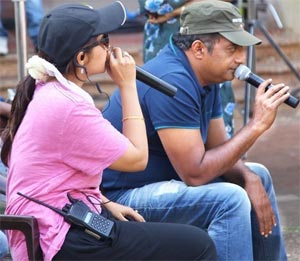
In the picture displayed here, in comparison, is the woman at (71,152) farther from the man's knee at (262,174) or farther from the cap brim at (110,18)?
the man's knee at (262,174)

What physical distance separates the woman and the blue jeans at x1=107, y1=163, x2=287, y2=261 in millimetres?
432

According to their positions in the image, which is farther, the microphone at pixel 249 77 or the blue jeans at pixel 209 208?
the microphone at pixel 249 77

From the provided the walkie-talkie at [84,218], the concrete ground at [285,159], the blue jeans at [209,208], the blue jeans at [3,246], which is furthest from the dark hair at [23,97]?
the concrete ground at [285,159]

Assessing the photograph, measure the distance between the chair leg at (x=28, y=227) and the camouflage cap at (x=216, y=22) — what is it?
4.23 ft

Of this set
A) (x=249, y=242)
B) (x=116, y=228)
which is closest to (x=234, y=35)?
(x=249, y=242)

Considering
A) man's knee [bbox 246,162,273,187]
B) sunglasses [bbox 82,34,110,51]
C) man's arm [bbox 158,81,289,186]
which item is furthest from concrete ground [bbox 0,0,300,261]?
sunglasses [bbox 82,34,110,51]

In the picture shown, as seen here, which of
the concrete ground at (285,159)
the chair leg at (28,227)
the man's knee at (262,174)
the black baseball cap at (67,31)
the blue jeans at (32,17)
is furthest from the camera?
the blue jeans at (32,17)

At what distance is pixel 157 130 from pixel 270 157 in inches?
128

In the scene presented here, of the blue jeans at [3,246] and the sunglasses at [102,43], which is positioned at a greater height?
the sunglasses at [102,43]

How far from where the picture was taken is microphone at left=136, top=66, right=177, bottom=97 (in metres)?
3.24

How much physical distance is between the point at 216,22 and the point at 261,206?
2.84 feet

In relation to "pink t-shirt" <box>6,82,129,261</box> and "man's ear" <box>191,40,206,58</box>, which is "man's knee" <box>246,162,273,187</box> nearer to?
"man's ear" <box>191,40,206,58</box>

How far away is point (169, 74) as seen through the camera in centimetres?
355

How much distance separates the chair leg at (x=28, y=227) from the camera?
281cm
